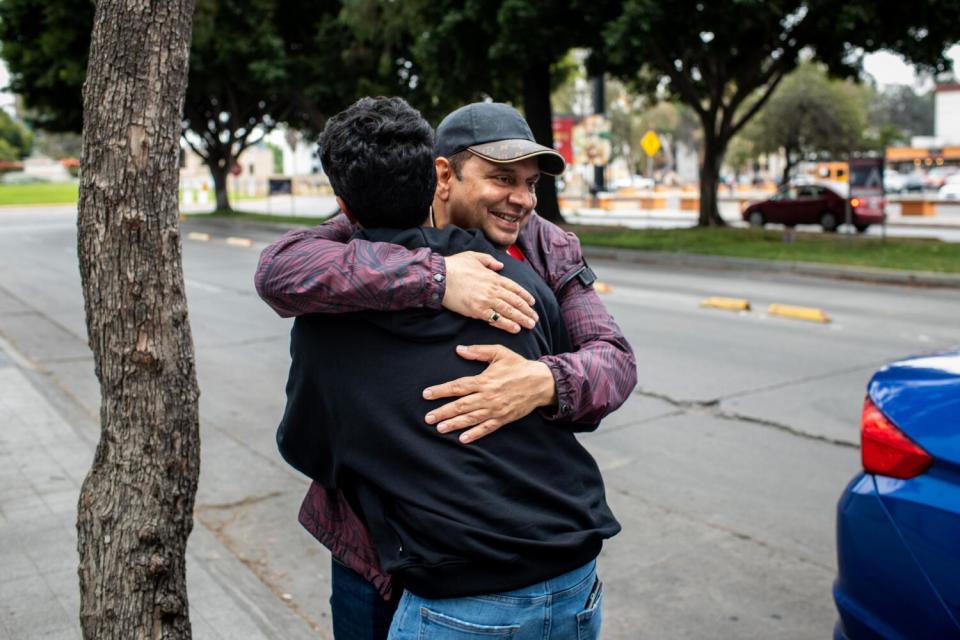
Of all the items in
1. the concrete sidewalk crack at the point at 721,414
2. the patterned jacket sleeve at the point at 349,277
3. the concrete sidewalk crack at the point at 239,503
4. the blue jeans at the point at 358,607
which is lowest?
the concrete sidewalk crack at the point at 239,503

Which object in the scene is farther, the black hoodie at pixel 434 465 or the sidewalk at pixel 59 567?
the sidewalk at pixel 59 567

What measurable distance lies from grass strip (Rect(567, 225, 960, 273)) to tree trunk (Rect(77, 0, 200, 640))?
15378 mm

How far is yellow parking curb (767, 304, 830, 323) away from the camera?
1151 cm

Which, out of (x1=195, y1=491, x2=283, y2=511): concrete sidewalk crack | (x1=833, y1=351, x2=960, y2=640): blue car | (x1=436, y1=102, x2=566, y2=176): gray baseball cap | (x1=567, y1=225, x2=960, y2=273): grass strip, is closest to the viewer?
(x1=436, y1=102, x2=566, y2=176): gray baseball cap

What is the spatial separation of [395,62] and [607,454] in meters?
27.1

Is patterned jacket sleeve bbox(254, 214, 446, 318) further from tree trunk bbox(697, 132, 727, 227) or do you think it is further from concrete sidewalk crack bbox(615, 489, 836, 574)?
tree trunk bbox(697, 132, 727, 227)

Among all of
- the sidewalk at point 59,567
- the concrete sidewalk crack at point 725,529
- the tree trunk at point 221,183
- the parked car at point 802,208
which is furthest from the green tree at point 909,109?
the sidewalk at point 59,567

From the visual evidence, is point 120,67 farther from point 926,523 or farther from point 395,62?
point 395,62

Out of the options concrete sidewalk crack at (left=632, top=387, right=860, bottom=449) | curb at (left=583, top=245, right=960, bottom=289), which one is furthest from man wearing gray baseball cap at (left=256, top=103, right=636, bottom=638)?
curb at (left=583, top=245, right=960, bottom=289)

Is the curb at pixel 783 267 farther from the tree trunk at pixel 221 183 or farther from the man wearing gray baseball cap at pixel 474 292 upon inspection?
the tree trunk at pixel 221 183

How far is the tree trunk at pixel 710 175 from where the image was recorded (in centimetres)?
2439

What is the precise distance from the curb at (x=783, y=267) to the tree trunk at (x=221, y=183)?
22088mm

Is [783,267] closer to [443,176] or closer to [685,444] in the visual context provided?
[685,444]

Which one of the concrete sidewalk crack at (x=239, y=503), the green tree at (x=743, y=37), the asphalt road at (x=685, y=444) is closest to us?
the asphalt road at (x=685, y=444)
